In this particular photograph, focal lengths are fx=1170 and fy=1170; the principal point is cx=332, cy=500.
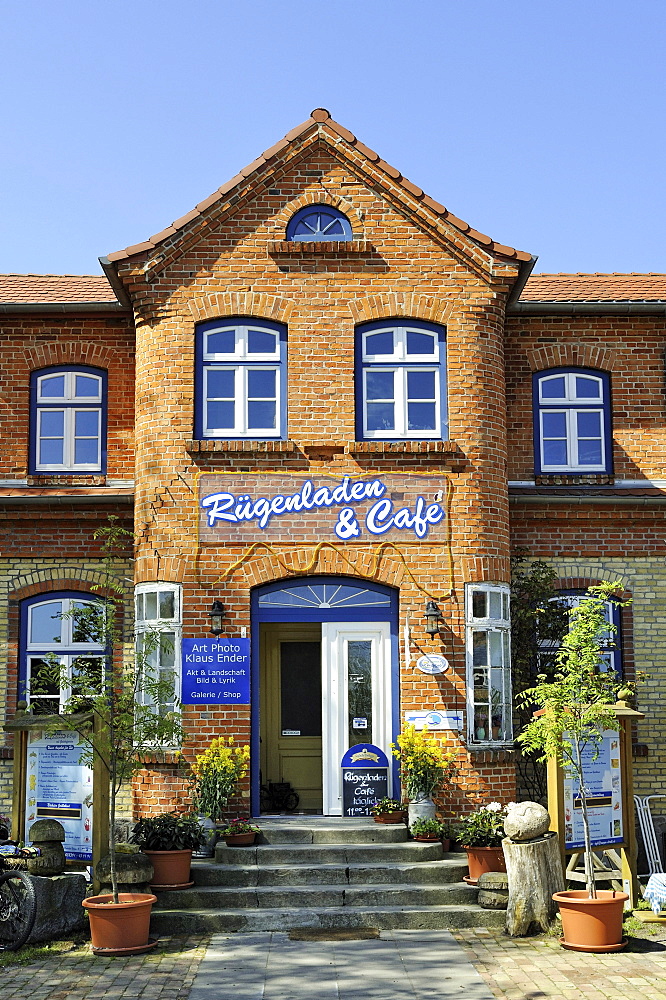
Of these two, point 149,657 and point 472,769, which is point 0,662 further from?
point 472,769

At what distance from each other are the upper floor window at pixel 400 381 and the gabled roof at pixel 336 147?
138cm

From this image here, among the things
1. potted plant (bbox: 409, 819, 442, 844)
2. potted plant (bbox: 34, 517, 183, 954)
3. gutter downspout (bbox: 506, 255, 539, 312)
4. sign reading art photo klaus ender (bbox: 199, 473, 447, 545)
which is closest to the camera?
potted plant (bbox: 34, 517, 183, 954)

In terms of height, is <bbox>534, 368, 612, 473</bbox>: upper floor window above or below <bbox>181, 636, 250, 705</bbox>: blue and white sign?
above

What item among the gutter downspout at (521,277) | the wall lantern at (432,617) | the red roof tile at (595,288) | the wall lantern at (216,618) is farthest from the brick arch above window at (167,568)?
the red roof tile at (595,288)

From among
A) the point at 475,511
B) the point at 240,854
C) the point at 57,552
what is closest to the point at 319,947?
the point at 240,854

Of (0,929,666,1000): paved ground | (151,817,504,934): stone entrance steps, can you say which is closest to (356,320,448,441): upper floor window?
(151,817,504,934): stone entrance steps

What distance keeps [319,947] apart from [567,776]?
10.5 feet

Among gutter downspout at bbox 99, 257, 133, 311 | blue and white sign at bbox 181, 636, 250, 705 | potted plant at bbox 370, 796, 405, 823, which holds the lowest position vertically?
potted plant at bbox 370, 796, 405, 823

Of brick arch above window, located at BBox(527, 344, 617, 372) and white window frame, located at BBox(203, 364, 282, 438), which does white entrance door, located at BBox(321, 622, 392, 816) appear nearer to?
white window frame, located at BBox(203, 364, 282, 438)

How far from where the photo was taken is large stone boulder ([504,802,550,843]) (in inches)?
468

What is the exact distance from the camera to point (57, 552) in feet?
52.9

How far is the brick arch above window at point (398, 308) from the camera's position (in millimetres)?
15078

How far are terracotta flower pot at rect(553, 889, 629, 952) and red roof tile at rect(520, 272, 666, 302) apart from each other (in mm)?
8828

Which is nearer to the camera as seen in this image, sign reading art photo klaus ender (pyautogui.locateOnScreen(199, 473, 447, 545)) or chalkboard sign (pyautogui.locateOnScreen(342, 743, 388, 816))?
chalkboard sign (pyautogui.locateOnScreen(342, 743, 388, 816))
